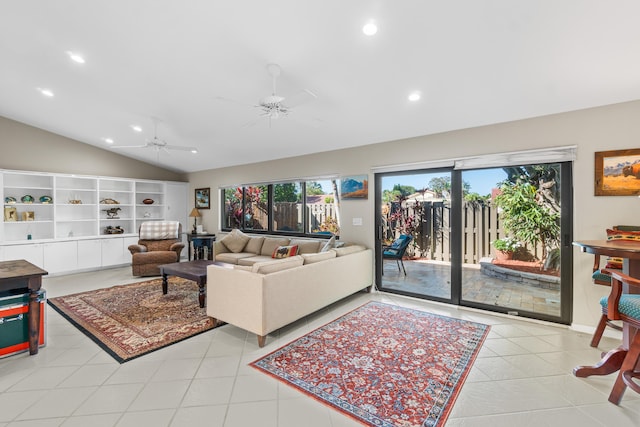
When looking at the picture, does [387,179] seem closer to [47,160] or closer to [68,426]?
[68,426]

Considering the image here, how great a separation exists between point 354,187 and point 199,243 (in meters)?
4.38

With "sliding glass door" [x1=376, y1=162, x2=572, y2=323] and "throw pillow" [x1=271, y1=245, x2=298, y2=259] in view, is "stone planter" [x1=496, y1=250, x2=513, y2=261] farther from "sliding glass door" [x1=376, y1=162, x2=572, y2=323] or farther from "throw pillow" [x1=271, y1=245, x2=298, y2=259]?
"throw pillow" [x1=271, y1=245, x2=298, y2=259]

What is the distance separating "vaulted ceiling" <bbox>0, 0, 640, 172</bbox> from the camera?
2.18m

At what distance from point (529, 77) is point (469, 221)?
1.85 meters

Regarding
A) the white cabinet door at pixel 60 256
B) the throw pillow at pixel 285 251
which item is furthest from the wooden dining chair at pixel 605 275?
the white cabinet door at pixel 60 256

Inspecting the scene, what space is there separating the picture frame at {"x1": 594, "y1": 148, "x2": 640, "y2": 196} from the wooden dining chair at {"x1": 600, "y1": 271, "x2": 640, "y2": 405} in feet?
4.54

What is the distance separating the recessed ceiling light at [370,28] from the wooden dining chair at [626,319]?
2576 mm

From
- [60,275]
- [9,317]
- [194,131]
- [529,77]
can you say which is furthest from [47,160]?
[529,77]

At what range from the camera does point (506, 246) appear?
3.78 metres

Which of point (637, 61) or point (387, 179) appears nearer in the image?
point (637, 61)

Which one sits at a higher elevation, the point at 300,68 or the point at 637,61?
the point at 300,68

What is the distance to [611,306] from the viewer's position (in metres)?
2.13

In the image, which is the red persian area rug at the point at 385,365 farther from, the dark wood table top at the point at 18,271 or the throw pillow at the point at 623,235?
the dark wood table top at the point at 18,271

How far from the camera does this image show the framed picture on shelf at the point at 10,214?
541 cm
